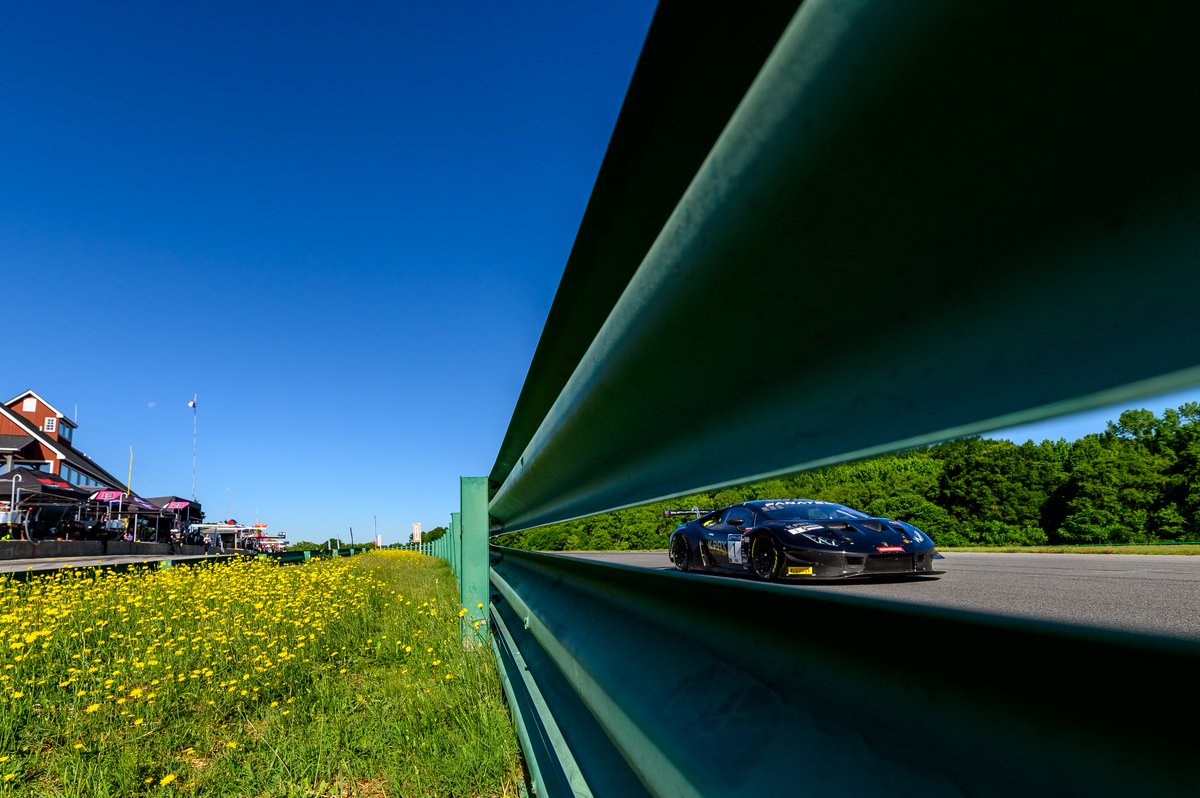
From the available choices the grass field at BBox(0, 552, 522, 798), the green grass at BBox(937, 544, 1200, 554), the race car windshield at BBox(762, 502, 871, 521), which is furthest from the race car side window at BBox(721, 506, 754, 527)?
the green grass at BBox(937, 544, 1200, 554)

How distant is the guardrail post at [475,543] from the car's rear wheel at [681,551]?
743 cm

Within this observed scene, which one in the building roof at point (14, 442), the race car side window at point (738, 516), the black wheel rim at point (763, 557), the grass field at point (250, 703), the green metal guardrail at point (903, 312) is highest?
the building roof at point (14, 442)

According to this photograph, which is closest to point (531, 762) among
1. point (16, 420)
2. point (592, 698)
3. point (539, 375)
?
point (592, 698)

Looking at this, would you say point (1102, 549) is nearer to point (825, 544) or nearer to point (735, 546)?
point (735, 546)

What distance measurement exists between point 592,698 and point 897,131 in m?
1.16

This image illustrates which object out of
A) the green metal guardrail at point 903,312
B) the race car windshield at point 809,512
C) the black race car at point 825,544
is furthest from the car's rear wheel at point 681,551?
the green metal guardrail at point 903,312

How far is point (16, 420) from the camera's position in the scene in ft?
152

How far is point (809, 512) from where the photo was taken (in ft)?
31.5

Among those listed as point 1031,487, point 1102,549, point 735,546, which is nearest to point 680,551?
point 735,546

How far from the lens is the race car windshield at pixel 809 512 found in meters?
9.23

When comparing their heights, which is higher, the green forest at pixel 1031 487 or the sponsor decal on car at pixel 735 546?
the green forest at pixel 1031 487

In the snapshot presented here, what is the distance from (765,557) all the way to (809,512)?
981mm

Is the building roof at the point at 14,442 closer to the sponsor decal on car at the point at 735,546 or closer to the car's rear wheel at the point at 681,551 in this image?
the car's rear wheel at the point at 681,551

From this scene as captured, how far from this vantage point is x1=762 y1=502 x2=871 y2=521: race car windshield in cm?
923
